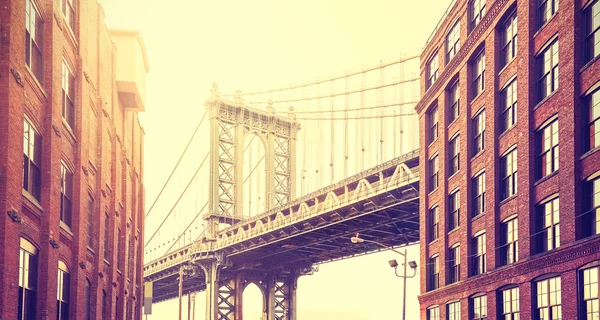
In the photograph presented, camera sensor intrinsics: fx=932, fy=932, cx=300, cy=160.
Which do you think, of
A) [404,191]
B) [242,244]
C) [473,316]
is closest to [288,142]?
[242,244]

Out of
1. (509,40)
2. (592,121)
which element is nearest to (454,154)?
(509,40)

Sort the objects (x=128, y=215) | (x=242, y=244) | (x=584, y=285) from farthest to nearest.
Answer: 1. (x=242, y=244)
2. (x=128, y=215)
3. (x=584, y=285)

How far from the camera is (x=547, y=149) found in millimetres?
34688

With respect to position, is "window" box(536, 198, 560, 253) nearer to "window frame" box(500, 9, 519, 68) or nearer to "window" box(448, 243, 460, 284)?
"window frame" box(500, 9, 519, 68)

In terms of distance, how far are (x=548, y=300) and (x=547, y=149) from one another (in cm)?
557

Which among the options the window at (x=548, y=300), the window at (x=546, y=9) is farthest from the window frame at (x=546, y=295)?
the window at (x=546, y=9)

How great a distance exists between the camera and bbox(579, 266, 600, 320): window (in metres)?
29.4

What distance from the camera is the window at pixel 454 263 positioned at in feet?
150

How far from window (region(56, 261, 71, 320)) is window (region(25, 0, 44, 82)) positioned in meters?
6.68

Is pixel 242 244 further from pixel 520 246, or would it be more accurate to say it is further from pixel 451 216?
pixel 520 246

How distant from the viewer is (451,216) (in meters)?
47.3

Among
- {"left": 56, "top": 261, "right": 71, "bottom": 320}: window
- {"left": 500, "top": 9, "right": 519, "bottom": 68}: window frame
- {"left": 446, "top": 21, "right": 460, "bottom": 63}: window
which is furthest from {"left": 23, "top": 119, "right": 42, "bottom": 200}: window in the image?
{"left": 446, "top": 21, "right": 460, "bottom": 63}: window

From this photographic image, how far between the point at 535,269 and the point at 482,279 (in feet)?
21.0

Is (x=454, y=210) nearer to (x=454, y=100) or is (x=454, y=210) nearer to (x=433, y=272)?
(x=433, y=272)
